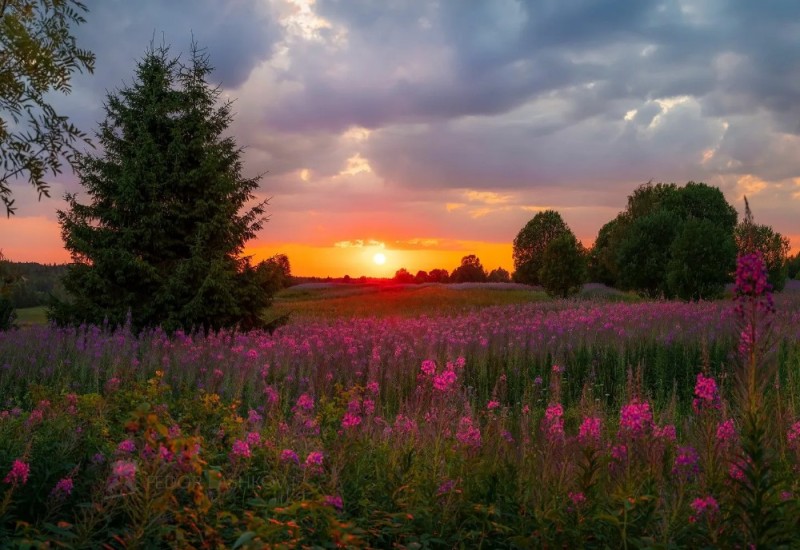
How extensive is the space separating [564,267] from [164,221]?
949 inches

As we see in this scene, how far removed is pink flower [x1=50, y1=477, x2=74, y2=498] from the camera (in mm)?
3654

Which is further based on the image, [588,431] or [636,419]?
[588,431]

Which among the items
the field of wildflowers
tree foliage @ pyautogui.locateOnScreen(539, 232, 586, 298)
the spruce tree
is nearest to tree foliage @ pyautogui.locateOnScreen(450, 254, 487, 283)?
tree foliage @ pyautogui.locateOnScreen(539, 232, 586, 298)

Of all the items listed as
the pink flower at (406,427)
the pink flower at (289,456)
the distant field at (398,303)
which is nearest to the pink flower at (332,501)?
the pink flower at (289,456)

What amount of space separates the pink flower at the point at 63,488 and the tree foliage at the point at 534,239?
46.5 metres

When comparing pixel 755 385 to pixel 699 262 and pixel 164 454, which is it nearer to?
pixel 164 454

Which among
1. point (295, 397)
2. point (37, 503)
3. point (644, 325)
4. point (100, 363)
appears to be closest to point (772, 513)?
point (37, 503)

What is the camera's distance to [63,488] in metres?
3.68

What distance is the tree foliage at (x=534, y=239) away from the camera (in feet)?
161

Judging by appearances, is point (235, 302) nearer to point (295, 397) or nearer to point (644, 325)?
point (295, 397)

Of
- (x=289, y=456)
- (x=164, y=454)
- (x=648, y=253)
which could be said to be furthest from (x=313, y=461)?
(x=648, y=253)

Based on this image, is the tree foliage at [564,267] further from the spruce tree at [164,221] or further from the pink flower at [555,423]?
the pink flower at [555,423]

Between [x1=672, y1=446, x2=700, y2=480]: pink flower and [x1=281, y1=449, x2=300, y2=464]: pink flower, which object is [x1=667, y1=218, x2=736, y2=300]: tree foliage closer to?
[x1=672, y1=446, x2=700, y2=480]: pink flower

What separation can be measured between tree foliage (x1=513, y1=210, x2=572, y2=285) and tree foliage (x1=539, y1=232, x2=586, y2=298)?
1384 cm
